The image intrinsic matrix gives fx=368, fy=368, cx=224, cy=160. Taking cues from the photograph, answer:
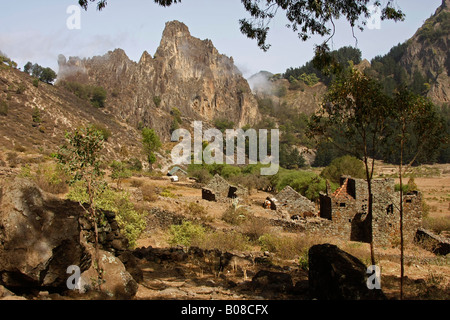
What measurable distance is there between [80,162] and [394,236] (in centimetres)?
1344

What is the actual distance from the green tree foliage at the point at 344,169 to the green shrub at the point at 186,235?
2171 centimetres

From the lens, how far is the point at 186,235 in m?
12.5

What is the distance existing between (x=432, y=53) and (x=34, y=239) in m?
201

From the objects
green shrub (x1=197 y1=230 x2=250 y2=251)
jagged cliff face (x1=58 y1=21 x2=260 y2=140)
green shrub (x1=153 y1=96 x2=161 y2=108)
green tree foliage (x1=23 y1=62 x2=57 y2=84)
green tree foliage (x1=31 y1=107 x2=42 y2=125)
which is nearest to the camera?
green shrub (x1=197 y1=230 x2=250 y2=251)

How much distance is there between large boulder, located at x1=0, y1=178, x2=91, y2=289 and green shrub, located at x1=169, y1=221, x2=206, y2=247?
20.1ft

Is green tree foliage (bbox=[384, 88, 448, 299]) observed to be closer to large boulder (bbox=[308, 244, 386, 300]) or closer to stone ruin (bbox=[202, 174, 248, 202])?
large boulder (bbox=[308, 244, 386, 300])

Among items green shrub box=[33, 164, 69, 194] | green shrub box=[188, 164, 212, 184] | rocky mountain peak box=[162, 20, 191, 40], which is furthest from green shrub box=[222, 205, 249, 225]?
rocky mountain peak box=[162, 20, 191, 40]

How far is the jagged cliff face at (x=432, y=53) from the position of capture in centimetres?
16338

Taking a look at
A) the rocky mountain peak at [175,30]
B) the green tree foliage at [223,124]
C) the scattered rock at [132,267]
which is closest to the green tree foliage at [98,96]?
the green tree foliage at [223,124]

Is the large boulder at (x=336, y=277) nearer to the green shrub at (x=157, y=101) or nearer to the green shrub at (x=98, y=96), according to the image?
the green shrub at (x=98, y=96)

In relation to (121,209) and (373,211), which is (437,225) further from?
(121,209)

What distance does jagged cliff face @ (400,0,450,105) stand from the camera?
163 metres

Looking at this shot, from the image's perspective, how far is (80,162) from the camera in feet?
21.6

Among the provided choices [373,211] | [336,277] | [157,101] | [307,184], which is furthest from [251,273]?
[157,101]
